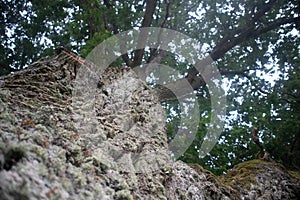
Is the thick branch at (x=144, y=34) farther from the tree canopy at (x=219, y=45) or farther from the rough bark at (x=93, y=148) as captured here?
the rough bark at (x=93, y=148)

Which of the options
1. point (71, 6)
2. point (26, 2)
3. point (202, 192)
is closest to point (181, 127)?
point (71, 6)

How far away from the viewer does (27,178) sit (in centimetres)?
128

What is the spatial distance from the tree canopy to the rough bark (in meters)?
2.32

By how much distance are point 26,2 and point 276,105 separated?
587cm

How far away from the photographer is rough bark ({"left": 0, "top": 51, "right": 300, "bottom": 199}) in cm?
140

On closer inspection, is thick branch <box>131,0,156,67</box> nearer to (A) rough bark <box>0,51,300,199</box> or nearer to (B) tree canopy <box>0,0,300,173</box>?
(B) tree canopy <box>0,0,300,173</box>

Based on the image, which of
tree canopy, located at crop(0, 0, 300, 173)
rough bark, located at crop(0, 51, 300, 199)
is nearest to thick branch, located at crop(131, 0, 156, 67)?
tree canopy, located at crop(0, 0, 300, 173)

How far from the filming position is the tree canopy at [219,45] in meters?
6.02

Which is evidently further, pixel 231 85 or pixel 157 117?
pixel 231 85

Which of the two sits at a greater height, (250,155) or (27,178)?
(250,155)

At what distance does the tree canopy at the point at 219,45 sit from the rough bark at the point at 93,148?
2320mm

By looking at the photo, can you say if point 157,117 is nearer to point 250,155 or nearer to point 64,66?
point 64,66

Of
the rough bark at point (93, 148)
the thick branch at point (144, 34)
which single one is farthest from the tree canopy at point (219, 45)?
the rough bark at point (93, 148)

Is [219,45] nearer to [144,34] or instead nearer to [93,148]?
[144,34]
